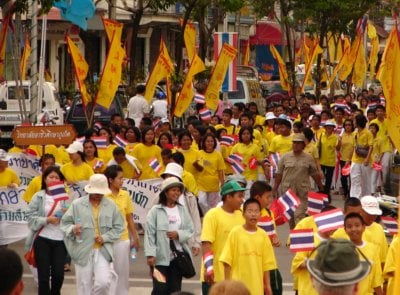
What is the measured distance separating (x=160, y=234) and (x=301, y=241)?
217cm

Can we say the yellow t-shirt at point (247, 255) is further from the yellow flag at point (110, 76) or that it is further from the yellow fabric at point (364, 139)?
the yellow flag at point (110, 76)

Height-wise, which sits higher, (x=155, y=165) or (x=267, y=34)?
(x=155, y=165)

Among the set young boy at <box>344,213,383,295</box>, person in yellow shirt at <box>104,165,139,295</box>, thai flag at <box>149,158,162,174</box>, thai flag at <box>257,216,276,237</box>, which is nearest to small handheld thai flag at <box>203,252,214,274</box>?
thai flag at <box>257,216,276,237</box>

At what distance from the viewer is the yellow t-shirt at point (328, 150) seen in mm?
23984

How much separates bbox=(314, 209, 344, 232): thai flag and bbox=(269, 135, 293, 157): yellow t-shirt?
419 inches

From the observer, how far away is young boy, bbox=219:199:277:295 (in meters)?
10.4

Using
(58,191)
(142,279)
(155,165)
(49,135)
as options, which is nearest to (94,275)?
(58,191)

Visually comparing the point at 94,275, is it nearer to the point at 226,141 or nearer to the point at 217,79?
the point at 226,141

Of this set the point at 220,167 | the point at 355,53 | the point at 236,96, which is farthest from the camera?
the point at 355,53

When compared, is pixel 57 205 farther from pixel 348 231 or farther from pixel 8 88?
pixel 8 88

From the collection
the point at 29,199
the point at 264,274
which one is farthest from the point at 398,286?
the point at 29,199

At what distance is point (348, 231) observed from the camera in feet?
32.6

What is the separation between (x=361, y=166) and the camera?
22438 millimetres

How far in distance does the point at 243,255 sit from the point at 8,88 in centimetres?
2234
